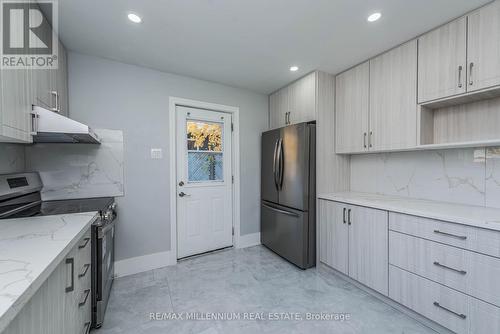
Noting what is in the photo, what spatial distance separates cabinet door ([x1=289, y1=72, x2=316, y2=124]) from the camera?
104 inches

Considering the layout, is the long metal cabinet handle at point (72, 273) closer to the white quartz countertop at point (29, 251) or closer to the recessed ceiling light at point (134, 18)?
the white quartz countertop at point (29, 251)

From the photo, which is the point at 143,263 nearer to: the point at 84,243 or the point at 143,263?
the point at 143,263

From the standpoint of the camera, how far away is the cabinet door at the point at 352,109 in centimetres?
238

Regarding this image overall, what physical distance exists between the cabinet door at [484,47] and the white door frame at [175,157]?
7.90ft

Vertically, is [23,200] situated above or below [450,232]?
above

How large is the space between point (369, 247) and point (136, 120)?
2.81 meters

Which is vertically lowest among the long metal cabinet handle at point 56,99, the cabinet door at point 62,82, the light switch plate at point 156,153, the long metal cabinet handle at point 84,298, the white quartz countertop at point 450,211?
the long metal cabinet handle at point 84,298

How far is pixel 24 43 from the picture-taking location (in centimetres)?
132

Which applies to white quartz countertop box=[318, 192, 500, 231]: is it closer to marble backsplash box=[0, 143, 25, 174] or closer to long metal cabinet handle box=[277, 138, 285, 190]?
long metal cabinet handle box=[277, 138, 285, 190]

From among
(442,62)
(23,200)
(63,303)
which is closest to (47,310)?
(63,303)

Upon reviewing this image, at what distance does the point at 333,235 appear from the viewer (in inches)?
94.3

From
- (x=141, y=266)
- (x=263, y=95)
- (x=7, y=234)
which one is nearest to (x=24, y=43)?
(x=7, y=234)

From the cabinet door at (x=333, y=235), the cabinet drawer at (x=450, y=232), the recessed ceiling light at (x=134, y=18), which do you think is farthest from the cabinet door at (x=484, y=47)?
the recessed ceiling light at (x=134, y=18)

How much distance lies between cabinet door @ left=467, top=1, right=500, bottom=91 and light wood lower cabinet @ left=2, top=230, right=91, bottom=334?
9.15ft
